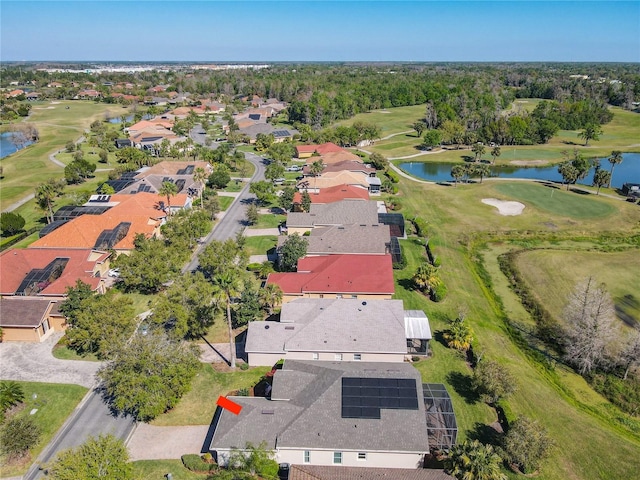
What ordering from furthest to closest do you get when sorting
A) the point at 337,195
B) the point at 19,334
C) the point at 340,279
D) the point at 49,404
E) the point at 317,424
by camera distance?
1. the point at 337,195
2. the point at 340,279
3. the point at 19,334
4. the point at 49,404
5. the point at 317,424

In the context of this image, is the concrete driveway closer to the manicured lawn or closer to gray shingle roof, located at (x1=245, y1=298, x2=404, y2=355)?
gray shingle roof, located at (x1=245, y1=298, x2=404, y2=355)

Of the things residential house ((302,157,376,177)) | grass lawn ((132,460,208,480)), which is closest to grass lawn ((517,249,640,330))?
grass lawn ((132,460,208,480))

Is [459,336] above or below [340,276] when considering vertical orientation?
below

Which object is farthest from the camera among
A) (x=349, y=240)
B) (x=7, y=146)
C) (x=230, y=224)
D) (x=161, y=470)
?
(x=7, y=146)

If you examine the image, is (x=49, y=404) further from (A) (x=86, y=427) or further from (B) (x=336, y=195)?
(B) (x=336, y=195)

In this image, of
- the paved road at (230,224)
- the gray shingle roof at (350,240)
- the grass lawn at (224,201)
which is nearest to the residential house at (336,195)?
the paved road at (230,224)

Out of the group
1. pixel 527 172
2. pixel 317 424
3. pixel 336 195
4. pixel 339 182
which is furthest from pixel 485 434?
pixel 527 172
